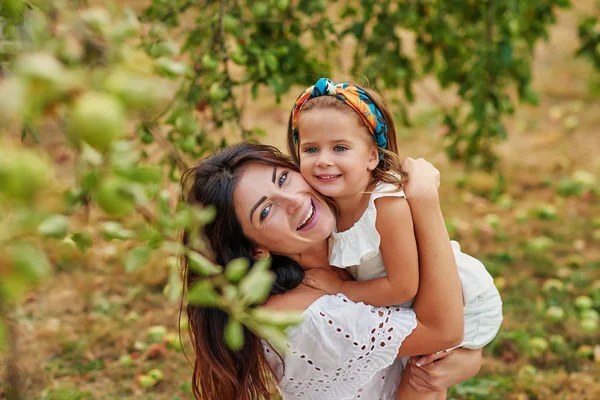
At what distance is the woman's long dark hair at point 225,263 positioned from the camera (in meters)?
1.52

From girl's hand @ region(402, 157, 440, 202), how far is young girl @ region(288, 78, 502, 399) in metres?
0.02

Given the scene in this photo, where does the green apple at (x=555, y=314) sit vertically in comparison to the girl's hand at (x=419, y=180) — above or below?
below

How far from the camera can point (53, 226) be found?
0.61 metres

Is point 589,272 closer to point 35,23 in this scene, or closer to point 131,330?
point 131,330

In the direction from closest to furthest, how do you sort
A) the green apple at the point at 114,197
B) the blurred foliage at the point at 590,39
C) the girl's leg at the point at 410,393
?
the green apple at the point at 114,197, the girl's leg at the point at 410,393, the blurred foliage at the point at 590,39

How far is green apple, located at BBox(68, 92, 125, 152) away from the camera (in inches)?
19.7

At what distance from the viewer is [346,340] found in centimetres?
152

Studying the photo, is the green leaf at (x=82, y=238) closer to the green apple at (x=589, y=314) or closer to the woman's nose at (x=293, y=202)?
the woman's nose at (x=293, y=202)

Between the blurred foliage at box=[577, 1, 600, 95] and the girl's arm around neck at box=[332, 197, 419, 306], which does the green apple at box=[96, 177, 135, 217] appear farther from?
the blurred foliage at box=[577, 1, 600, 95]

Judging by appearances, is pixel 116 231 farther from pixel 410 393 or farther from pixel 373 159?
pixel 410 393

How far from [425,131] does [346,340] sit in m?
3.48

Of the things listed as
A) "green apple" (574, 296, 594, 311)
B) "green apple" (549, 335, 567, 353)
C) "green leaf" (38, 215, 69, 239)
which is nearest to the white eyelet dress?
"green leaf" (38, 215, 69, 239)

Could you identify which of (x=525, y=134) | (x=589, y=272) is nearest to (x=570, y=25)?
(x=525, y=134)

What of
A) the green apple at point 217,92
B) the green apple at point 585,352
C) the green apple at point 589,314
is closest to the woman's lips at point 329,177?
the green apple at point 217,92
